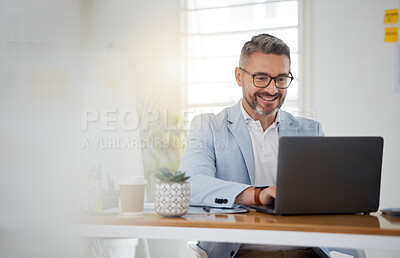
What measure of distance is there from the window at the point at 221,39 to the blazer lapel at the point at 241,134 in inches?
49.0

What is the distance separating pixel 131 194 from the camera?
1.09m

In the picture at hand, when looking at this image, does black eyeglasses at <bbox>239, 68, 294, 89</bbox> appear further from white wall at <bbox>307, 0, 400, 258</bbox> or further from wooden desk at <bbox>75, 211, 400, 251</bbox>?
white wall at <bbox>307, 0, 400, 258</bbox>

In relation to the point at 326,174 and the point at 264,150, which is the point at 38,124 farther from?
the point at 264,150

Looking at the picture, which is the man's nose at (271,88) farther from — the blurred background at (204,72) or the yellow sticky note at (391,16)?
the yellow sticky note at (391,16)

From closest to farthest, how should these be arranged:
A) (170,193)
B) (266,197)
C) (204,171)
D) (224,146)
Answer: (170,193)
(266,197)
(204,171)
(224,146)

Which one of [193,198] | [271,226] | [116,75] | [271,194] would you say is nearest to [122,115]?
[116,75]

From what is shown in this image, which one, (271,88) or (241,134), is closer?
(241,134)

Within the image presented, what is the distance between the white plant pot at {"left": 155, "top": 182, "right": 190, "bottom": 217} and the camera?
3.41 feet

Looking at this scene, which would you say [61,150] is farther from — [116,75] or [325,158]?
[116,75]

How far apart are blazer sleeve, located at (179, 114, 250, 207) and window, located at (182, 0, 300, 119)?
134 cm

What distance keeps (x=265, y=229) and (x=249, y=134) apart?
87 cm

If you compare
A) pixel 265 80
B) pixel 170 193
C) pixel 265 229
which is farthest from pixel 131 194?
pixel 265 80

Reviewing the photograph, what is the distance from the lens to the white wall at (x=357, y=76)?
278 centimetres

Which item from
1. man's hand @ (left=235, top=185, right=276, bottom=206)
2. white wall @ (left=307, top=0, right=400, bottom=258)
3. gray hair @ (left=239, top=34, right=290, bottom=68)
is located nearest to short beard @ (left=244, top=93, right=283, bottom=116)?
gray hair @ (left=239, top=34, right=290, bottom=68)
